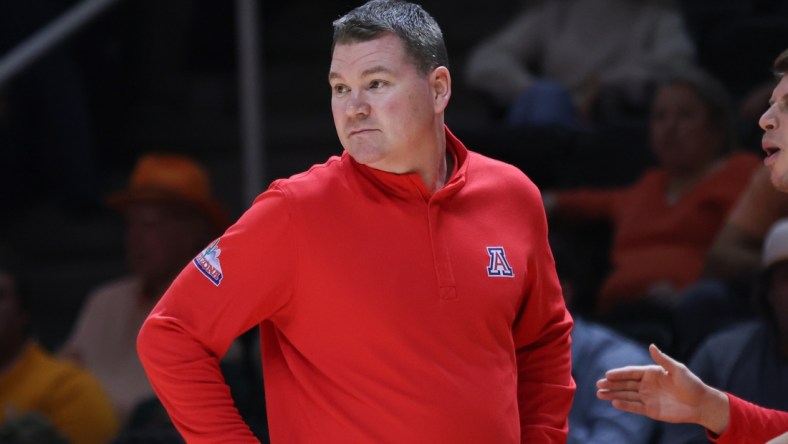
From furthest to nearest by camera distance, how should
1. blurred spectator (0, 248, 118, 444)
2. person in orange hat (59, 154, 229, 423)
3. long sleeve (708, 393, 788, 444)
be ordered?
person in orange hat (59, 154, 229, 423), blurred spectator (0, 248, 118, 444), long sleeve (708, 393, 788, 444)

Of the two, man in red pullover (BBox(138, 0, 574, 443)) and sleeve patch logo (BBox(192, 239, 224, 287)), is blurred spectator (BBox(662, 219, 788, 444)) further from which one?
sleeve patch logo (BBox(192, 239, 224, 287))

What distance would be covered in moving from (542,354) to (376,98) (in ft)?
1.88

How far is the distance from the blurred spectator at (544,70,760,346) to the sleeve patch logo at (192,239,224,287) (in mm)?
2483

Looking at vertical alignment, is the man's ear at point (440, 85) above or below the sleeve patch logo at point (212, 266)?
above

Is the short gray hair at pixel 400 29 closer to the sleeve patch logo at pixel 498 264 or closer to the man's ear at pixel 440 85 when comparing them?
the man's ear at pixel 440 85

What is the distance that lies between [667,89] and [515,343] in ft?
8.56

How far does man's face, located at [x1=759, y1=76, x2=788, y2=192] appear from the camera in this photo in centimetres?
247

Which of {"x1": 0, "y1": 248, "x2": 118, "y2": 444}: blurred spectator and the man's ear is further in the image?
{"x1": 0, "y1": 248, "x2": 118, "y2": 444}: blurred spectator

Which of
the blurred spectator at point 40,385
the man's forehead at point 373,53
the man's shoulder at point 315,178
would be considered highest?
the man's forehead at point 373,53

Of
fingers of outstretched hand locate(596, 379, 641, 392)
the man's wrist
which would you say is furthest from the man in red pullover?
the man's wrist

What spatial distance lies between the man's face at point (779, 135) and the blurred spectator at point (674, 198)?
86.1 inches

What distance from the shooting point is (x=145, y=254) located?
4.98 meters

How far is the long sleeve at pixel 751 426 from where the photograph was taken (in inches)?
102

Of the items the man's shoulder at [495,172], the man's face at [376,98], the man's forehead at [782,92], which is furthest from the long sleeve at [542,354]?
the man's forehead at [782,92]
